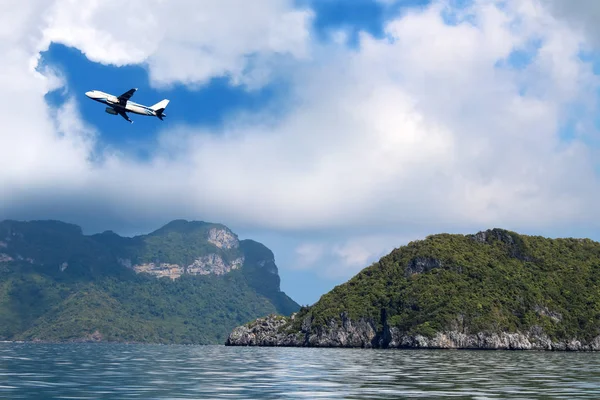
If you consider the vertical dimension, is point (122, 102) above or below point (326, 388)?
above

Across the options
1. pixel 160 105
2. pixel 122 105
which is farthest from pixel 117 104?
pixel 160 105

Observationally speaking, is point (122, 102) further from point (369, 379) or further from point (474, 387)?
point (474, 387)

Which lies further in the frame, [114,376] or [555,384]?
[114,376]

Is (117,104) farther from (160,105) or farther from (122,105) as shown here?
(160,105)

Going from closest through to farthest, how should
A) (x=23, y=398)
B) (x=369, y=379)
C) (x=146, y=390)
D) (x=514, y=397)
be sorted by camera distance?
1. (x=23, y=398)
2. (x=514, y=397)
3. (x=146, y=390)
4. (x=369, y=379)

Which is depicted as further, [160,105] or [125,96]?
[160,105]

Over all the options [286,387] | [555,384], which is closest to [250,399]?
[286,387]
